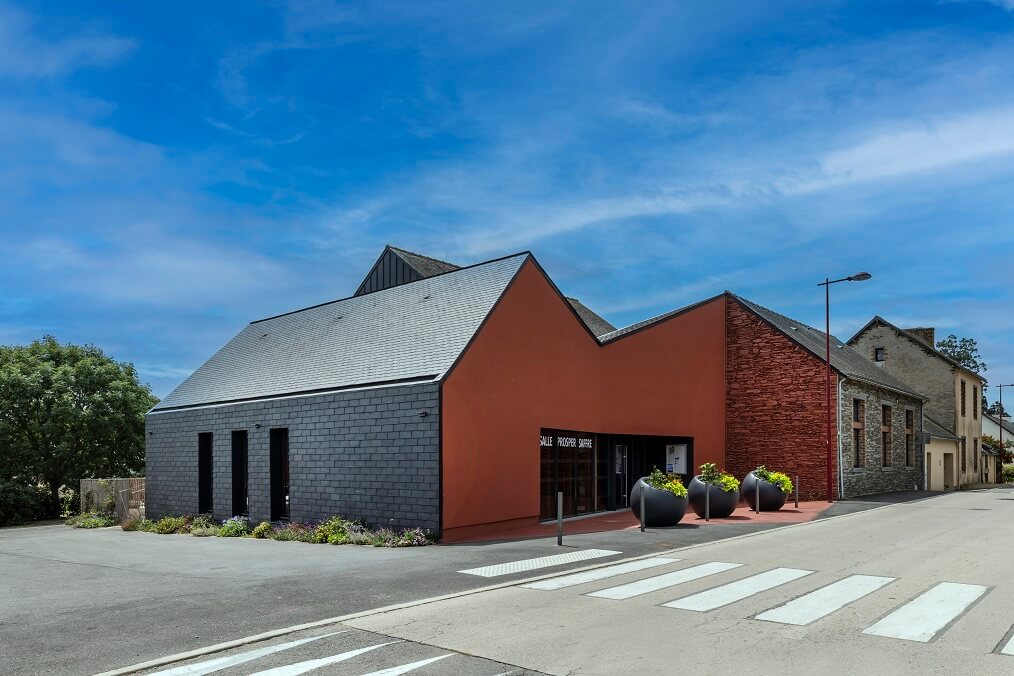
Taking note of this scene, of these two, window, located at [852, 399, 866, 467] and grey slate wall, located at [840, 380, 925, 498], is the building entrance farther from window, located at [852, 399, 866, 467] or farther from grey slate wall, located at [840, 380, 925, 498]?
window, located at [852, 399, 866, 467]

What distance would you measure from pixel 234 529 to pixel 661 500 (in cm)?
1102

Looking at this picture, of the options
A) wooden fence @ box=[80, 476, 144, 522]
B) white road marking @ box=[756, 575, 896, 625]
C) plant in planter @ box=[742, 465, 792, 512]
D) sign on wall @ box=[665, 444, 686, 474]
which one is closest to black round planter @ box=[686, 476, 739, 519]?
plant in planter @ box=[742, 465, 792, 512]

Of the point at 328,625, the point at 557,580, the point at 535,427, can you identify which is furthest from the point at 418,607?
the point at 535,427

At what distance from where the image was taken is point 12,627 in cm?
887

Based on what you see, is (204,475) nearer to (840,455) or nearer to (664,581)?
(664,581)

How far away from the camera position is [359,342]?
71.8ft

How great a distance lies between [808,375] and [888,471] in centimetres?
840

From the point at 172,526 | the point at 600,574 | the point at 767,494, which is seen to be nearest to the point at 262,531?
the point at 172,526

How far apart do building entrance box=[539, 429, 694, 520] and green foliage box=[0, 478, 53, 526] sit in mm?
23414

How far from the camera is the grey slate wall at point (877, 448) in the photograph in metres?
30.5

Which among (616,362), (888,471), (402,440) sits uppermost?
(616,362)

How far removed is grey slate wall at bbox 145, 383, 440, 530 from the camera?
17016 mm

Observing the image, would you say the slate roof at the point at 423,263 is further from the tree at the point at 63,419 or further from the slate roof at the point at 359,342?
the tree at the point at 63,419

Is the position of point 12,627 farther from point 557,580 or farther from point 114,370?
point 114,370
